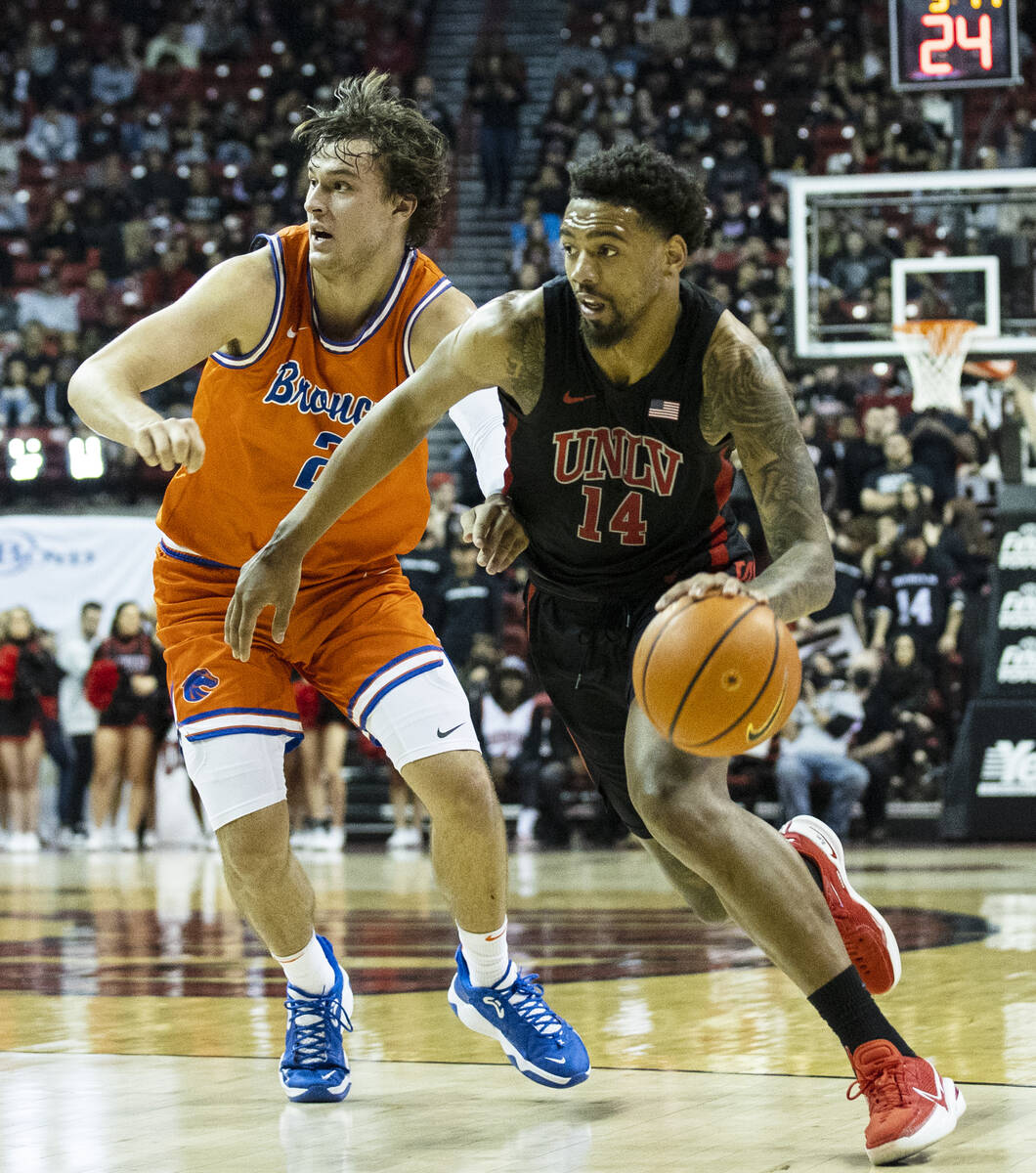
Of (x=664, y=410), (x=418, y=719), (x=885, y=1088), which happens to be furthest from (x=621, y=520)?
(x=885, y=1088)

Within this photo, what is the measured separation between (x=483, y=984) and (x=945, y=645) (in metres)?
8.65

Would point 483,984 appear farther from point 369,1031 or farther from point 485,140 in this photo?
point 485,140

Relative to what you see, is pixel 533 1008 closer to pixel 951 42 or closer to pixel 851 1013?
pixel 851 1013

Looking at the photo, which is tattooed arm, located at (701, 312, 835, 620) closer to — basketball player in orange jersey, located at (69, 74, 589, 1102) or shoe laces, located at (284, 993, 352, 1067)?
basketball player in orange jersey, located at (69, 74, 589, 1102)

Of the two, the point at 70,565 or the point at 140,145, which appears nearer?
the point at 70,565

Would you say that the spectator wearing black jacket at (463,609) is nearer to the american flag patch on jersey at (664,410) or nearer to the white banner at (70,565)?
the white banner at (70,565)

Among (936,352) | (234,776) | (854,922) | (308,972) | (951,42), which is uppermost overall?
(951,42)

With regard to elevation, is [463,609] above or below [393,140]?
below

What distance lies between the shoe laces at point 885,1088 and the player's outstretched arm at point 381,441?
154 centimetres

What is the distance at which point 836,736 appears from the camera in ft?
37.6

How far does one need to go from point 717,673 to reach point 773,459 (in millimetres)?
538

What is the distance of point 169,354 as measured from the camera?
3.82 metres

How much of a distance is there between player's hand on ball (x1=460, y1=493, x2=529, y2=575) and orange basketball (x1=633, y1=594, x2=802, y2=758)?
743 mm

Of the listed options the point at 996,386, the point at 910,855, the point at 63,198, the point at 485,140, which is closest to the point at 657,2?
the point at 485,140
